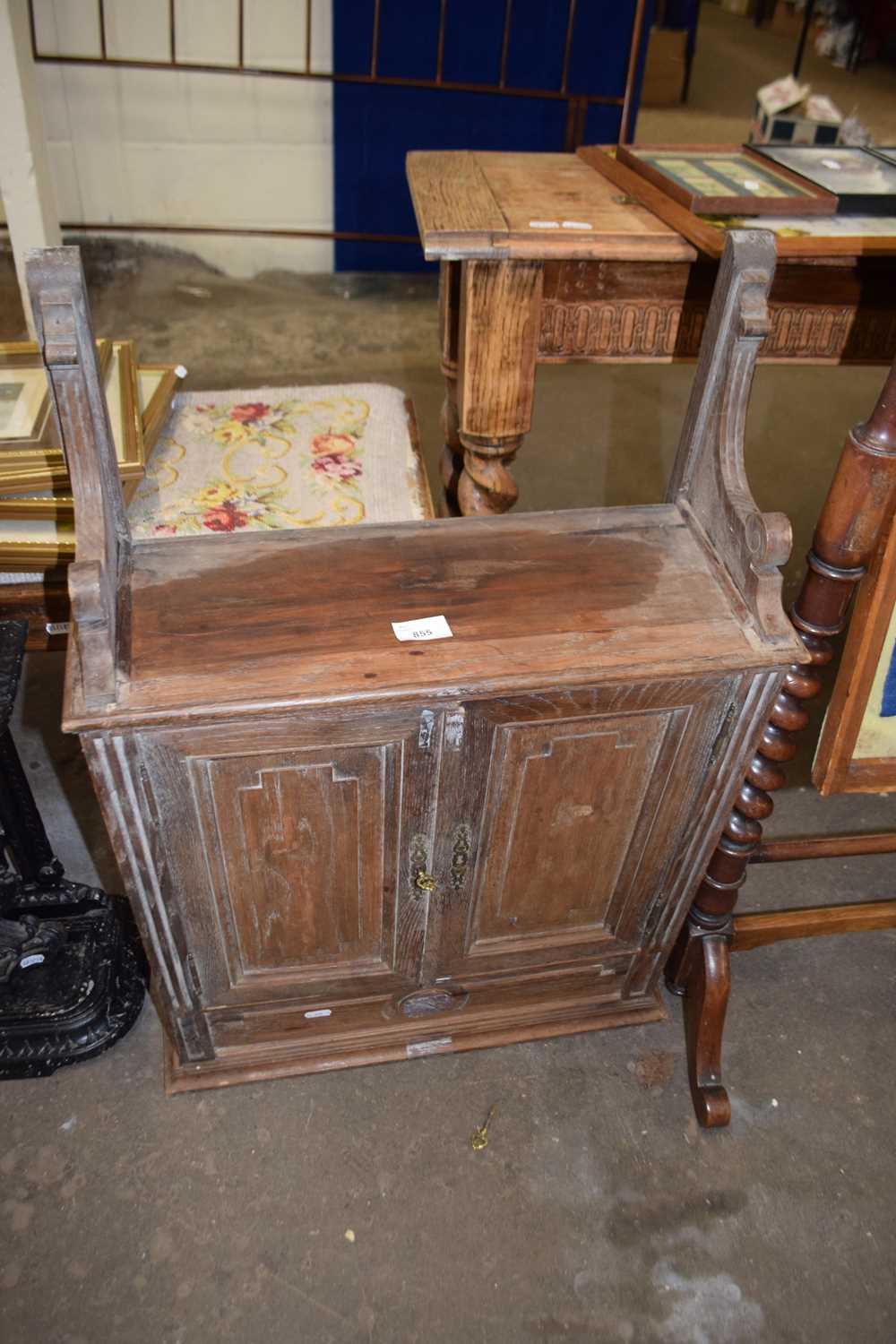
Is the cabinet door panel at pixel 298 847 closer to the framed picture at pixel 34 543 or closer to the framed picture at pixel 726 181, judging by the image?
the framed picture at pixel 34 543

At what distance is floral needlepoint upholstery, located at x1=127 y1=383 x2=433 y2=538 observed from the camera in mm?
2139

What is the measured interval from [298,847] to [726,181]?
156 centimetres

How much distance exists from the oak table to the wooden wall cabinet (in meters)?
0.44

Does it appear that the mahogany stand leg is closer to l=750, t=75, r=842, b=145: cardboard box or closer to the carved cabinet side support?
the carved cabinet side support

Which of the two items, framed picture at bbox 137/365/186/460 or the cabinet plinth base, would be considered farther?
framed picture at bbox 137/365/186/460

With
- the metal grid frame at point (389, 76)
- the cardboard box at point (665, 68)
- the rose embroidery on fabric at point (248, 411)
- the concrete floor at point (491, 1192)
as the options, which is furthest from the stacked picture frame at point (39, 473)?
the cardboard box at point (665, 68)

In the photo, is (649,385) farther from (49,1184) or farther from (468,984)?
(49,1184)

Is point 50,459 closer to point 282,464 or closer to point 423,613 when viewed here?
point 282,464

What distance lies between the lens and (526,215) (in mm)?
1836

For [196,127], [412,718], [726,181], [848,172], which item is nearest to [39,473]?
[412,718]

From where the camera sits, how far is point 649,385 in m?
4.13

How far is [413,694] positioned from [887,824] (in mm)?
1629

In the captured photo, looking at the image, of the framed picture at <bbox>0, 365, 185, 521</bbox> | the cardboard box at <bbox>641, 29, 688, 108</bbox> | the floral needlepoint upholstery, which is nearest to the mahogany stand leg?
the floral needlepoint upholstery

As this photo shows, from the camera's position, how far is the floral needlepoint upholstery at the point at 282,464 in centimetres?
214
